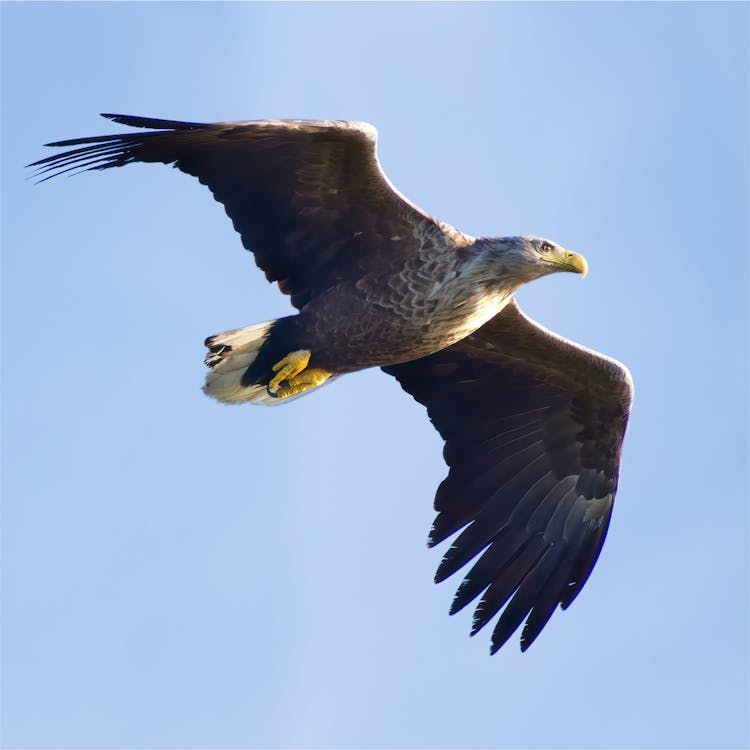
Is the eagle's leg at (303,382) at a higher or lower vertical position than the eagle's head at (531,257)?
lower

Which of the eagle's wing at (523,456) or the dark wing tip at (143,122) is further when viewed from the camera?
the eagle's wing at (523,456)

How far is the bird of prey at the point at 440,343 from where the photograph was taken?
25.8 feet

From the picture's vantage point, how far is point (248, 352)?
28.1ft

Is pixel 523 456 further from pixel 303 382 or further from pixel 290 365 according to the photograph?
pixel 290 365

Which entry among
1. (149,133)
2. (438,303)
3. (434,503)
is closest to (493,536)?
(434,503)

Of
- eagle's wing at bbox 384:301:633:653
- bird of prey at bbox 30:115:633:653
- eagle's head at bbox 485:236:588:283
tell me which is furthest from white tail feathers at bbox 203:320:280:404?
eagle's head at bbox 485:236:588:283

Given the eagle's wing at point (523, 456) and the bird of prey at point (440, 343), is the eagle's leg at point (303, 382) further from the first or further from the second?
the eagle's wing at point (523, 456)

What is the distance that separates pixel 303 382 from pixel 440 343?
35.6 inches

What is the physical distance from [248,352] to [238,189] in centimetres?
103

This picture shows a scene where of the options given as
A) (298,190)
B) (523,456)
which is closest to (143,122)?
(298,190)

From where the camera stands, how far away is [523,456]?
31.2 ft

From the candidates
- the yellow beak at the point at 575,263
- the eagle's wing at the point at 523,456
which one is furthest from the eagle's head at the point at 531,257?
the eagle's wing at the point at 523,456

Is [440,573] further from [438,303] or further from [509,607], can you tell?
[438,303]

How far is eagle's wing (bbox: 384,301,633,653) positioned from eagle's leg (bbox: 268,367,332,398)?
0.92m
